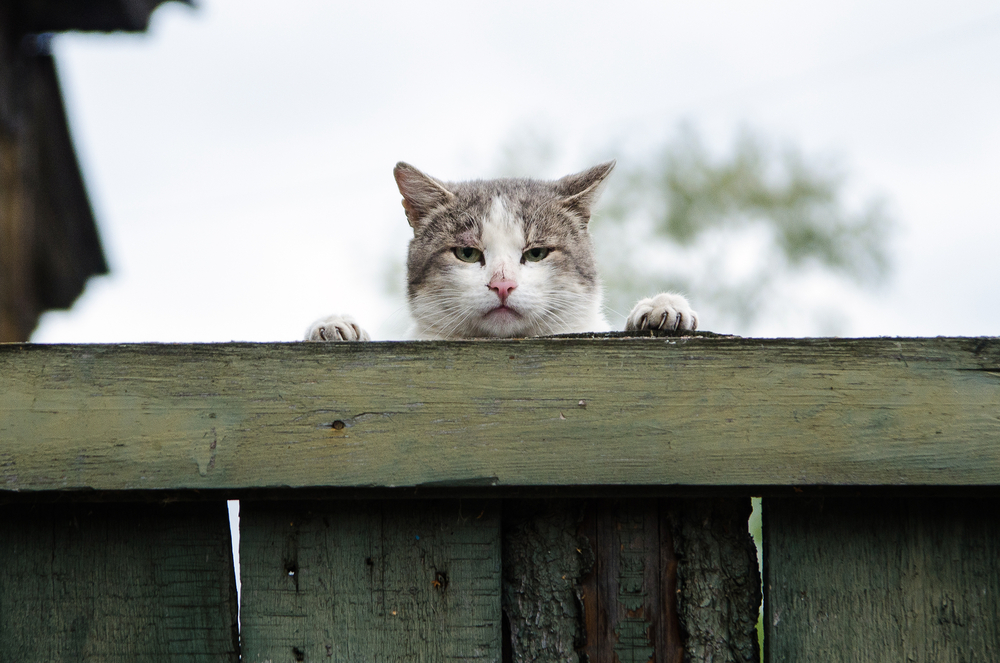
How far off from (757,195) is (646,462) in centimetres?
1042

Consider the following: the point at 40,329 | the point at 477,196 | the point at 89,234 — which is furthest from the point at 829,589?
the point at 89,234

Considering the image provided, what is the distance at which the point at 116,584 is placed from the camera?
134cm

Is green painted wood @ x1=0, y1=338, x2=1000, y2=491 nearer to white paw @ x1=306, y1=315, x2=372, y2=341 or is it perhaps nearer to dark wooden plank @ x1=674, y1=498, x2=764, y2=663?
dark wooden plank @ x1=674, y1=498, x2=764, y2=663

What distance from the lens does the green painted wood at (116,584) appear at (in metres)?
1.33

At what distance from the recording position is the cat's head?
8.93ft

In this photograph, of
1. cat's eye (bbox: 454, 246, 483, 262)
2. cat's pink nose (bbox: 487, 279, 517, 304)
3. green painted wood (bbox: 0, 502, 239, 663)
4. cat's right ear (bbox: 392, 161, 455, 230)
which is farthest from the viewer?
cat's right ear (bbox: 392, 161, 455, 230)

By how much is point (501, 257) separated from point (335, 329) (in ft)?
2.37

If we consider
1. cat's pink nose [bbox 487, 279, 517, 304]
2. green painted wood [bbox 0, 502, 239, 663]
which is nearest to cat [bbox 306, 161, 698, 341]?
cat's pink nose [bbox 487, 279, 517, 304]

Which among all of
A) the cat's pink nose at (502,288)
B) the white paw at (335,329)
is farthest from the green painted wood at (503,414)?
the cat's pink nose at (502,288)

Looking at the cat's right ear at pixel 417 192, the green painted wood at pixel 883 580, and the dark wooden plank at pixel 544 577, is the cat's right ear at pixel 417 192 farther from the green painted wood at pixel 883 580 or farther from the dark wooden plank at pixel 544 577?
the green painted wood at pixel 883 580

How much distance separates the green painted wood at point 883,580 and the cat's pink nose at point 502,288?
1456 millimetres

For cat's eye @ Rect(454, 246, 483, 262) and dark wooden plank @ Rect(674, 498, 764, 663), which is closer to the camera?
dark wooden plank @ Rect(674, 498, 764, 663)

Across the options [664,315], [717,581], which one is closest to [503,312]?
[664,315]

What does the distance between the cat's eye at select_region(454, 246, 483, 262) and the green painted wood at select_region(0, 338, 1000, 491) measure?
5.55 feet
